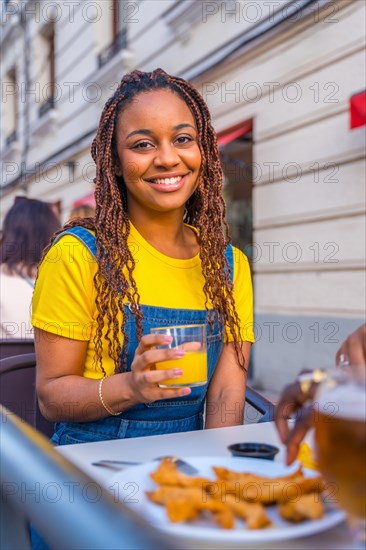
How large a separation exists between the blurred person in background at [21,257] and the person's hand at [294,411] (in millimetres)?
2324

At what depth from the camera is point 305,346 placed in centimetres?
536

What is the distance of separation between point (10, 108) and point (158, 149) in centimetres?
1396

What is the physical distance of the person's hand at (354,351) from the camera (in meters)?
0.94

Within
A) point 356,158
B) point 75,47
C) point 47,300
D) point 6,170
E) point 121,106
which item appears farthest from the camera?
point 6,170

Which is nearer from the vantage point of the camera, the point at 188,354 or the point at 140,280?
the point at 188,354

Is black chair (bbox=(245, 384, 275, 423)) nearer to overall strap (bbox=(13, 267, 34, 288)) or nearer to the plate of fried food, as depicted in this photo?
the plate of fried food

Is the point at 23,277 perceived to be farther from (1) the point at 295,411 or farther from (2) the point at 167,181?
(1) the point at 295,411

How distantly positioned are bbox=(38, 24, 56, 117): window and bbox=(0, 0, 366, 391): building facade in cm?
337

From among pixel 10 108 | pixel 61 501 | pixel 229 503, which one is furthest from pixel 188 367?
pixel 10 108

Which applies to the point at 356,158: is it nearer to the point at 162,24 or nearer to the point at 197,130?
the point at 197,130

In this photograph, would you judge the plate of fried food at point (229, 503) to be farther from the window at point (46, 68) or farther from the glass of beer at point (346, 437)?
the window at point (46, 68)

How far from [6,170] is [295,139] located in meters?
10.6

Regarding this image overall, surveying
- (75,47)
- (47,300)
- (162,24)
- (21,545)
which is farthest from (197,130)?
(75,47)

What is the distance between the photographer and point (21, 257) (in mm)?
3195
